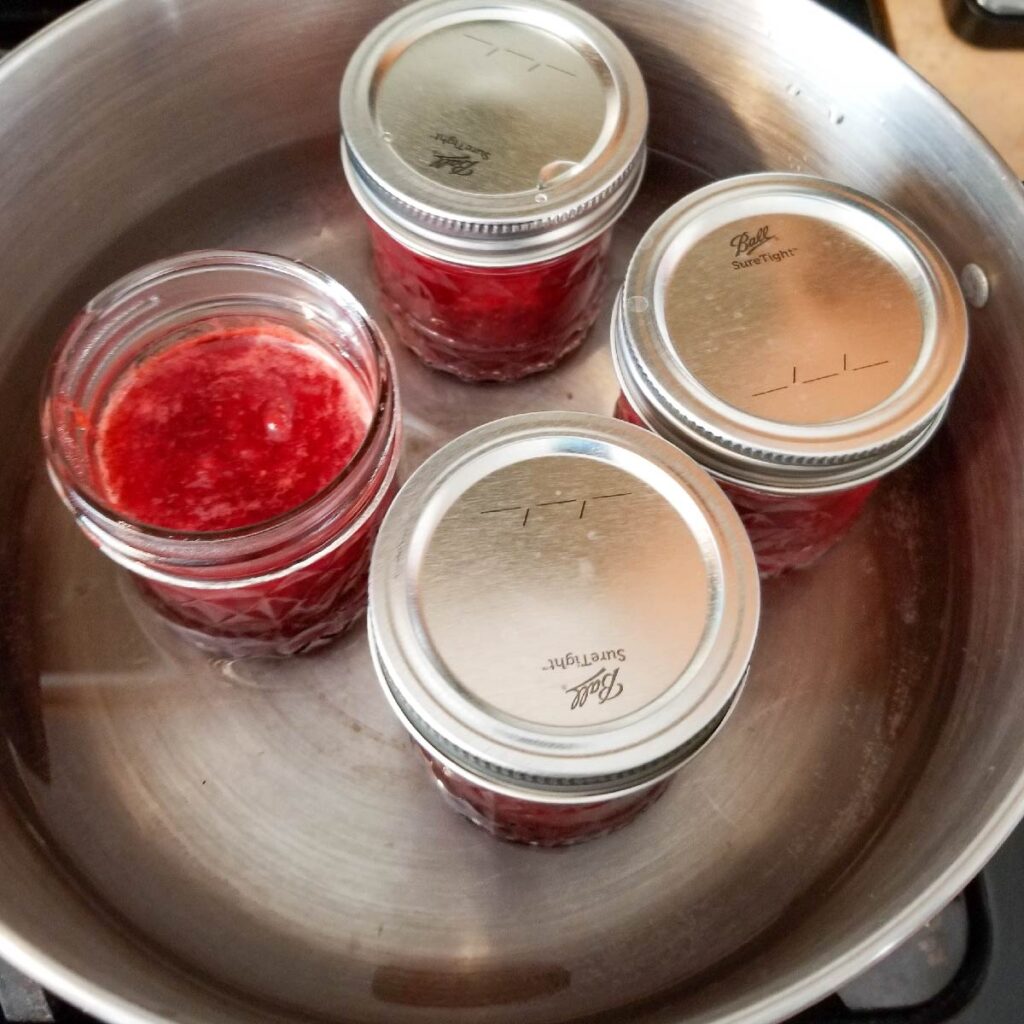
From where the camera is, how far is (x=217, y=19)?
90cm

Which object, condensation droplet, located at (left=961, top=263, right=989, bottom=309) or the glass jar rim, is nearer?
the glass jar rim

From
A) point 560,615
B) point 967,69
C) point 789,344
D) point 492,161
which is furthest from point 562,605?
point 967,69

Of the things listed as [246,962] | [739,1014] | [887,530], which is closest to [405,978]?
[246,962]

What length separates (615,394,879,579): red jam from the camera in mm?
761

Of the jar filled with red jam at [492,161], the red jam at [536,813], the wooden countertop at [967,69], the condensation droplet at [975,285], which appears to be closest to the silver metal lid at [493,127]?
the jar filled with red jam at [492,161]

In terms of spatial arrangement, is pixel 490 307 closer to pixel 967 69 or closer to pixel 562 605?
pixel 562 605

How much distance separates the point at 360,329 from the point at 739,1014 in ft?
1.76

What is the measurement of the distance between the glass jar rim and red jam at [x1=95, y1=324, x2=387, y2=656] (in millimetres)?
34

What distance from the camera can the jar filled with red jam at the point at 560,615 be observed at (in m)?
0.61

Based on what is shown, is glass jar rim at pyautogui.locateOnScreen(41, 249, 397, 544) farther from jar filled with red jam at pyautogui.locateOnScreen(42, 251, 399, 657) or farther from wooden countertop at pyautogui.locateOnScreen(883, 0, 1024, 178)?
wooden countertop at pyautogui.locateOnScreen(883, 0, 1024, 178)

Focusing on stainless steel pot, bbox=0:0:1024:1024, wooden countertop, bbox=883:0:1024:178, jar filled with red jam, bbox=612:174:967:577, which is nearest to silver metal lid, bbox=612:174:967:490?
jar filled with red jam, bbox=612:174:967:577

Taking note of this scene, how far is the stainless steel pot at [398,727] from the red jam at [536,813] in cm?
2

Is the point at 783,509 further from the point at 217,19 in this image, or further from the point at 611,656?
the point at 217,19

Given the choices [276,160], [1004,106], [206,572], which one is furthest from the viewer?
[1004,106]
